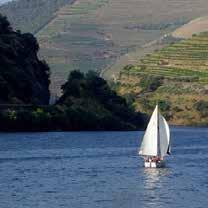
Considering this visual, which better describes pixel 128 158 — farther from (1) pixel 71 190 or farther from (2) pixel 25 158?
(1) pixel 71 190

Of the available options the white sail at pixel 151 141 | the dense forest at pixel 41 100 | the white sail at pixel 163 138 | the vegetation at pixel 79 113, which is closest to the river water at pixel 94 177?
the white sail at pixel 151 141

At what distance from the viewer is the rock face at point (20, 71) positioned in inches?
5512

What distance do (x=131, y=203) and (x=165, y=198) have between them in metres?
3.06

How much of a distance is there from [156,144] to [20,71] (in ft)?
198

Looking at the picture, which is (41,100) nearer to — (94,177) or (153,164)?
(153,164)

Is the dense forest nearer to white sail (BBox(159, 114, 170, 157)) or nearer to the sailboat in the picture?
white sail (BBox(159, 114, 170, 157))

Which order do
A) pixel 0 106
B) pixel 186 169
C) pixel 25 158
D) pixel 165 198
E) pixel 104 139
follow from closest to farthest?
pixel 165 198, pixel 186 169, pixel 25 158, pixel 104 139, pixel 0 106

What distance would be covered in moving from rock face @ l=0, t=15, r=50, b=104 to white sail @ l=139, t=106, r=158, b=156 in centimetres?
5140

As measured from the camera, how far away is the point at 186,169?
83188mm

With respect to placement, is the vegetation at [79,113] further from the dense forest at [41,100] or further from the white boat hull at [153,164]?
the white boat hull at [153,164]

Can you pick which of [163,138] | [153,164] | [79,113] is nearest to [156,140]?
[163,138]

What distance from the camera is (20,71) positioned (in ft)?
470

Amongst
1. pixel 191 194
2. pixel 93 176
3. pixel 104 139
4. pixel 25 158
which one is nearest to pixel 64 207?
pixel 191 194

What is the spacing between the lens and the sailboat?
275 ft
